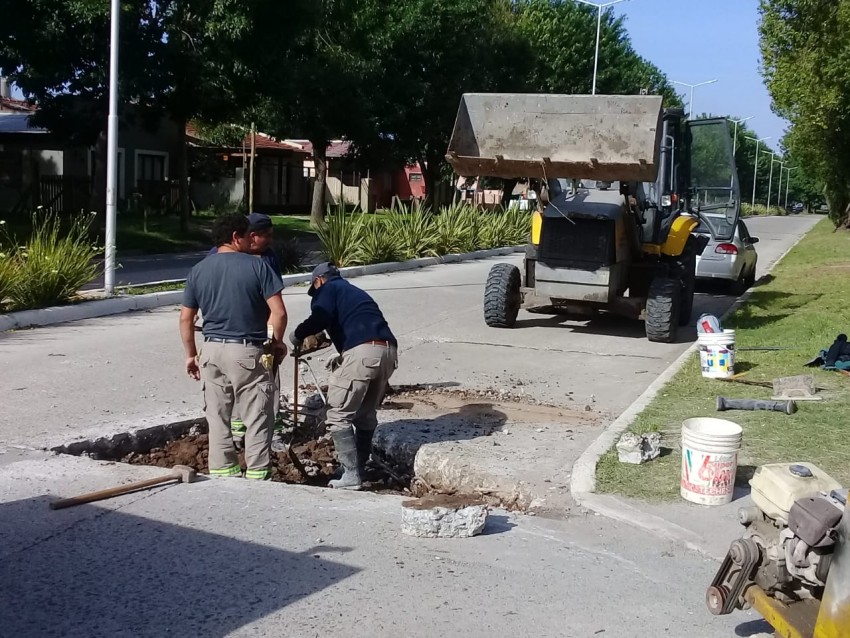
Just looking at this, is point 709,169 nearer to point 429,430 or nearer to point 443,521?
point 429,430

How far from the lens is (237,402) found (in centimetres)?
608

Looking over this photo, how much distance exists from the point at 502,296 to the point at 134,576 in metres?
8.72

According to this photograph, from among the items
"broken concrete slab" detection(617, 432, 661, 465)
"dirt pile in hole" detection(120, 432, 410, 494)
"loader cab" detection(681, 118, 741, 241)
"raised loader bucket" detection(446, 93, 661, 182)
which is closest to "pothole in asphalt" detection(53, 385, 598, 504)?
"dirt pile in hole" detection(120, 432, 410, 494)

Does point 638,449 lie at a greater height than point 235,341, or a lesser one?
lesser

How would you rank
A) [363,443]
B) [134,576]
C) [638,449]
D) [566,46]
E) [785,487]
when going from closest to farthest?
[785,487]
[134,576]
[638,449]
[363,443]
[566,46]

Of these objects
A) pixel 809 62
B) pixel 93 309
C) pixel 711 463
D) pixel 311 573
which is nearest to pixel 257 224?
pixel 311 573

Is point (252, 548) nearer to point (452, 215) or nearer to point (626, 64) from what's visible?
point (452, 215)

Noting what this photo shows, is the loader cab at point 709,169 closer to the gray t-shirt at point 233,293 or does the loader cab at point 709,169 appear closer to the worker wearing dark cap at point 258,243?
the worker wearing dark cap at point 258,243

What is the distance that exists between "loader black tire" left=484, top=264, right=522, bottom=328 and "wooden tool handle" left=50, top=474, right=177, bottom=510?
7.44 meters

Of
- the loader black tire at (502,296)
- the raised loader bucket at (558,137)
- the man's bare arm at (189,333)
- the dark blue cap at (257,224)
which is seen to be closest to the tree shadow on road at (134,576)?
the man's bare arm at (189,333)

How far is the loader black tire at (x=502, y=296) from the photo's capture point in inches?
499

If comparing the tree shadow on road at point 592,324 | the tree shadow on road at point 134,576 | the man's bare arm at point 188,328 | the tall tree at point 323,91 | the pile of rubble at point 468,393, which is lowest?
the tree shadow on road at point 134,576

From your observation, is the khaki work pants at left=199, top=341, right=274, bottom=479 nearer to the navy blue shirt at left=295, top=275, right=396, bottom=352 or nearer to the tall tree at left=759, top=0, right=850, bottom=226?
the navy blue shirt at left=295, top=275, right=396, bottom=352

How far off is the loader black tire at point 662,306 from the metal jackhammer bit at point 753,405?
3.89 m
